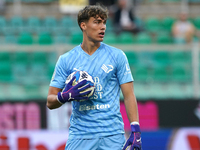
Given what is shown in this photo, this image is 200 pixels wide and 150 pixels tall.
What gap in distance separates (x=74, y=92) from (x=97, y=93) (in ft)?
0.82

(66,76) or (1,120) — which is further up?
(66,76)

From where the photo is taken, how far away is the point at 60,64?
12.3ft

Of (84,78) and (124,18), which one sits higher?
(124,18)

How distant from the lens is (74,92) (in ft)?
11.3

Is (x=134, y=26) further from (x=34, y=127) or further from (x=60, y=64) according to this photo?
(x=60, y=64)

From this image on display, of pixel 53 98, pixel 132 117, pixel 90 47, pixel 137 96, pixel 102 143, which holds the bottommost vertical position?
pixel 137 96

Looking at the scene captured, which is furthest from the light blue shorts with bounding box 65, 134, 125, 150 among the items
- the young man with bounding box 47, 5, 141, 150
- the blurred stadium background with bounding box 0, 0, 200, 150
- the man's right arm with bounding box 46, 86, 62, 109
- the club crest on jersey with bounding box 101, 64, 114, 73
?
the blurred stadium background with bounding box 0, 0, 200, 150

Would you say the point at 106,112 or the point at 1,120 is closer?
the point at 106,112

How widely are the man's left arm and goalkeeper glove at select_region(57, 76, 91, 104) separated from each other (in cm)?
39

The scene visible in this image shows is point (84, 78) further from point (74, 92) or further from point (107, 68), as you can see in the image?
point (107, 68)

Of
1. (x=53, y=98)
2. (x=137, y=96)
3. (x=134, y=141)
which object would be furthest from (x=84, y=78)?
(x=137, y=96)

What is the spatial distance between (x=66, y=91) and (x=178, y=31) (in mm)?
7389

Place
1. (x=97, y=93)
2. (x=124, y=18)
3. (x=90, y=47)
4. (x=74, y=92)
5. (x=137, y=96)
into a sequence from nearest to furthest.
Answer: (x=74, y=92) → (x=97, y=93) → (x=90, y=47) → (x=137, y=96) → (x=124, y=18)

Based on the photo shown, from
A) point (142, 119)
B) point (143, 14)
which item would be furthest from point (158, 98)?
point (143, 14)
